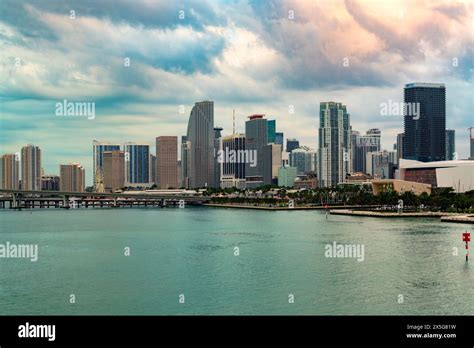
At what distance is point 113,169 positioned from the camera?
99250 millimetres

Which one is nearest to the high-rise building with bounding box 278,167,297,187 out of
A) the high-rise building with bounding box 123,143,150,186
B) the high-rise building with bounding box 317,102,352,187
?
the high-rise building with bounding box 317,102,352,187

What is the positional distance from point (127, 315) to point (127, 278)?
118 inches

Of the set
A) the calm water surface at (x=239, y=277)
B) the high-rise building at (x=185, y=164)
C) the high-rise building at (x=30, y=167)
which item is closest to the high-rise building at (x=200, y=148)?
the high-rise building at (x=185, y=164)

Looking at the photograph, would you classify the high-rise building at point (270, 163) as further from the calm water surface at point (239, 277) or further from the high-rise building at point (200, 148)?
the calm water surface at point (239, 277)

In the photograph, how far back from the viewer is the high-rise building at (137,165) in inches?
4050

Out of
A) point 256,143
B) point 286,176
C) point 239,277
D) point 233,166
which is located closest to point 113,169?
point 233,166

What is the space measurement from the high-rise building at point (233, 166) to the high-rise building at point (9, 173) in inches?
1204

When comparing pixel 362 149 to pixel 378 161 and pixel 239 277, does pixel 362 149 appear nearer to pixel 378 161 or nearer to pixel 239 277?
pixel 378 161

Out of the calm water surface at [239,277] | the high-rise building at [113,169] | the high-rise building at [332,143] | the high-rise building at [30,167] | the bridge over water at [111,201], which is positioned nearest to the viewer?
the calm water surface at [239,277]

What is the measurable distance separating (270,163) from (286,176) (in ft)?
12.2

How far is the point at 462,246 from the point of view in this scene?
55.2ft

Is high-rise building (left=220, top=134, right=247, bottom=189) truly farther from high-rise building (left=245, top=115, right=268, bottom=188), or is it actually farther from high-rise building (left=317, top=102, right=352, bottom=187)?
high-rise building (left=317, top=102, right=352, bottom=187)

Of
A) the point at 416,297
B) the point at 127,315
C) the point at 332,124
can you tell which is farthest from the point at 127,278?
the point at 332,124

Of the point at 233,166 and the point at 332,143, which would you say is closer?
the point at 332,143
